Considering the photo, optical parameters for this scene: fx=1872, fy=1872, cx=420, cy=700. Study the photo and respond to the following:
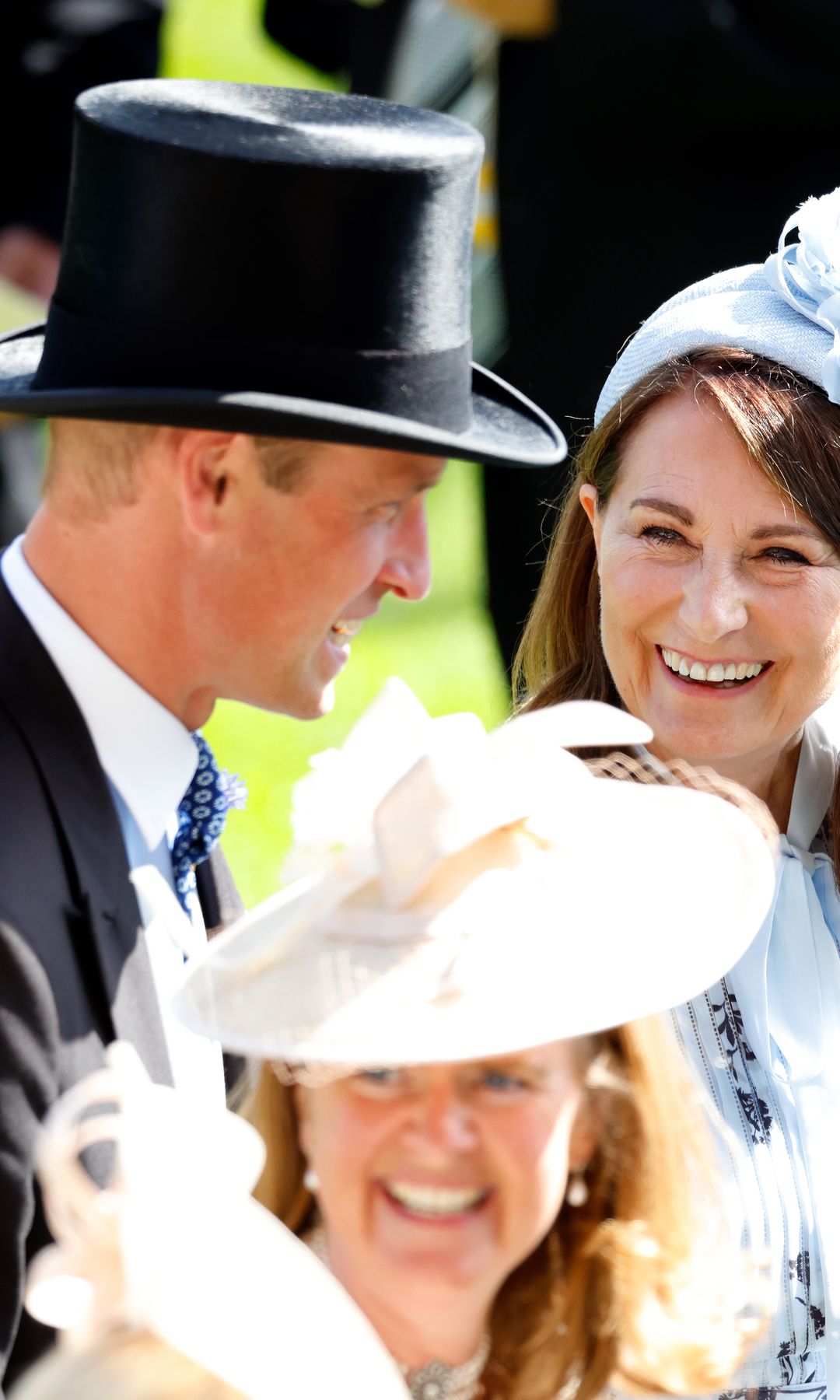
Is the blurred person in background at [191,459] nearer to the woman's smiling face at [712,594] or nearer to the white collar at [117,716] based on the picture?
the white collar at [117,716]

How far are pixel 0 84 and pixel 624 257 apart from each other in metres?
1.89

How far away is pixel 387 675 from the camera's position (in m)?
6.42

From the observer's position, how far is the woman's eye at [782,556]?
2699mm

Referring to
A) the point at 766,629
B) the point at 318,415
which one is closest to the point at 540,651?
the point at 766,629

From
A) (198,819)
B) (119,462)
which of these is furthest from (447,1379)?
(119,462)

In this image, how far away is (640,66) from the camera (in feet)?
13.7

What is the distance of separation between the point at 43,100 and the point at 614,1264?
4.19 m

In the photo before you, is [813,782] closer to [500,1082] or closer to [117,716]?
[117,716]

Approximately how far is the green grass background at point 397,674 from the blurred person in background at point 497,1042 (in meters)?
3.25

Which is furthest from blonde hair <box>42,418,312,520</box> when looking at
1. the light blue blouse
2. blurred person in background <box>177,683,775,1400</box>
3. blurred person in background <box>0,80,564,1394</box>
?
the light blue blouse

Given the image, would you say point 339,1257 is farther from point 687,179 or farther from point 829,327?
point 687,179

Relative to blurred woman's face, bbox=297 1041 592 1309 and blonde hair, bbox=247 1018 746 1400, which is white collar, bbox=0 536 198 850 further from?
blurred woman's face, bbox=297 1041 592 1309

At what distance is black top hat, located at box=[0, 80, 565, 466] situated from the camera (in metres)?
2.12

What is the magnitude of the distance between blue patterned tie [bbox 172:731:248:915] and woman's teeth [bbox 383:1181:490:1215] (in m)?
0.79
